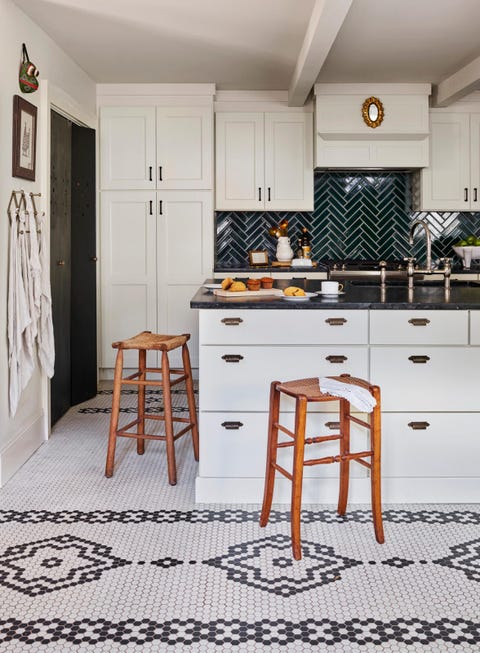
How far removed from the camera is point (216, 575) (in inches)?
92.2

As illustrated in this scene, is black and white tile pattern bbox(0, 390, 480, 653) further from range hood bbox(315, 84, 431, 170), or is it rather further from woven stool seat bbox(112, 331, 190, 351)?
range hood bbox(315, 84, 431, 170)

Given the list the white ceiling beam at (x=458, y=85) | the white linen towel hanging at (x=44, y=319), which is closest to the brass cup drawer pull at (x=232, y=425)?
the white linen towel hanging at (x=44, y=319)

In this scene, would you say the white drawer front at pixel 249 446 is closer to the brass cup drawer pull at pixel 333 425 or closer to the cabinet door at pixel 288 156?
the brass cup drawer pull at pixel 333 425

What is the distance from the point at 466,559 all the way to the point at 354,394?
744mm

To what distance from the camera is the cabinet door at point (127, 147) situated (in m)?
5.62

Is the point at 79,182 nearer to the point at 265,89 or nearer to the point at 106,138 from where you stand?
the point at 106,138

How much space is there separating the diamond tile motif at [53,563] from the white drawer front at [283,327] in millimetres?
1003

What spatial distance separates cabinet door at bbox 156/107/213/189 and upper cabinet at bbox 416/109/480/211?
191 cm

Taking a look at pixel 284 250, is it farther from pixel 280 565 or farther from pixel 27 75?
pixel 280 565

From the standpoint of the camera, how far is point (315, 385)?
2689mm

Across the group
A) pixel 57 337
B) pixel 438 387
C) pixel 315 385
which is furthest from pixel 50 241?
pixel 438 387

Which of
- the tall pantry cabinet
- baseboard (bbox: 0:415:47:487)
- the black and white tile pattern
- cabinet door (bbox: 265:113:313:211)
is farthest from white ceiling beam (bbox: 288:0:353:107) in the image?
baseboard (bbox: 0:415:47:487)

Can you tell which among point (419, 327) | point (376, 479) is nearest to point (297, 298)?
point (419, 327)

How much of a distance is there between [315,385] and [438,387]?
0.65 meters
